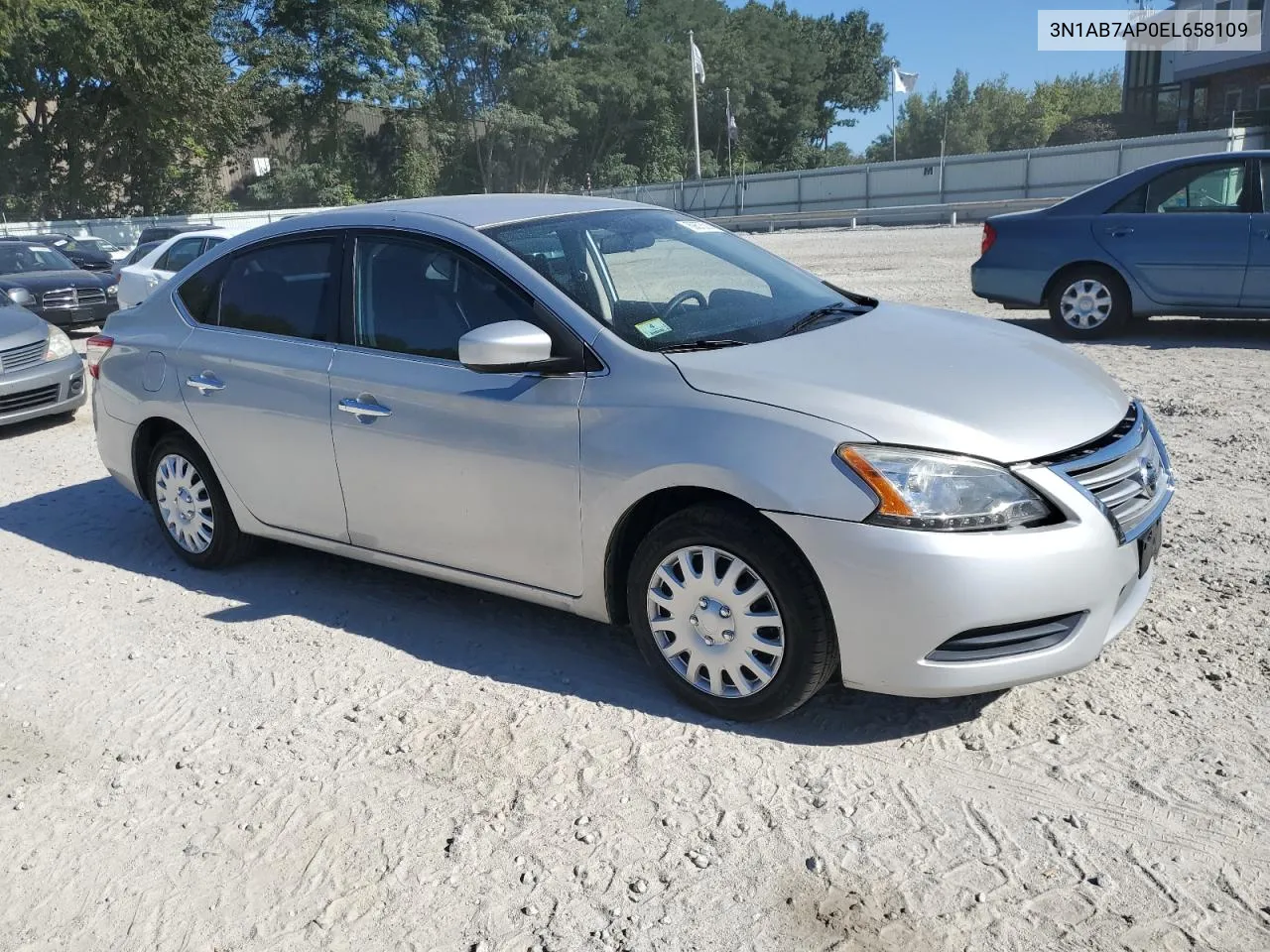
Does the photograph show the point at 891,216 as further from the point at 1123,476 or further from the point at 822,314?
the point at 1123,476

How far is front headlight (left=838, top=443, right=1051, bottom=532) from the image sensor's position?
3203mm

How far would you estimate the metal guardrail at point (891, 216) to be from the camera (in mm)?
30594

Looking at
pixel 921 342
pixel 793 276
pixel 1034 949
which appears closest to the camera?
pixel 1034 949

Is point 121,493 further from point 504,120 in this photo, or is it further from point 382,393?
point 504,120

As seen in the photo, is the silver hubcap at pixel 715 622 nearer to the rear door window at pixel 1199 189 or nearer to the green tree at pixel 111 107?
the rear door window at pixel 1199 189

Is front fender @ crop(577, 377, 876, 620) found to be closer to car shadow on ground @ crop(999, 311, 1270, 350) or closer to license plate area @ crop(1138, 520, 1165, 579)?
→ license plate area @ crop(1138, 520, 1165, 579)

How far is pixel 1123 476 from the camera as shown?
3.47m

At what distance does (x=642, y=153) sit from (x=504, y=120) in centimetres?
1206

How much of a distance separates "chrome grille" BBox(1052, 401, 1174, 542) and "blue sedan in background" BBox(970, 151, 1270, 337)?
6406mm

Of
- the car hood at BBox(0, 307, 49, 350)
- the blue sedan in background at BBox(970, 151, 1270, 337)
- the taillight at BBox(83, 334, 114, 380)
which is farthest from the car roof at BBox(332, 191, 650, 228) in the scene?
the blue sedan in background at BBox(970, 151, 1270, 337)

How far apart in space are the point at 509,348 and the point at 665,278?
888 mm

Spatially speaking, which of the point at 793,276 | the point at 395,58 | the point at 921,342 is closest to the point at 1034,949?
the point at 921,342

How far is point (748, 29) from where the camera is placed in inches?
2771

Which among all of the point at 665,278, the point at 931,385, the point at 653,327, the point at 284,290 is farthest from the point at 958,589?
the point at 284,290
